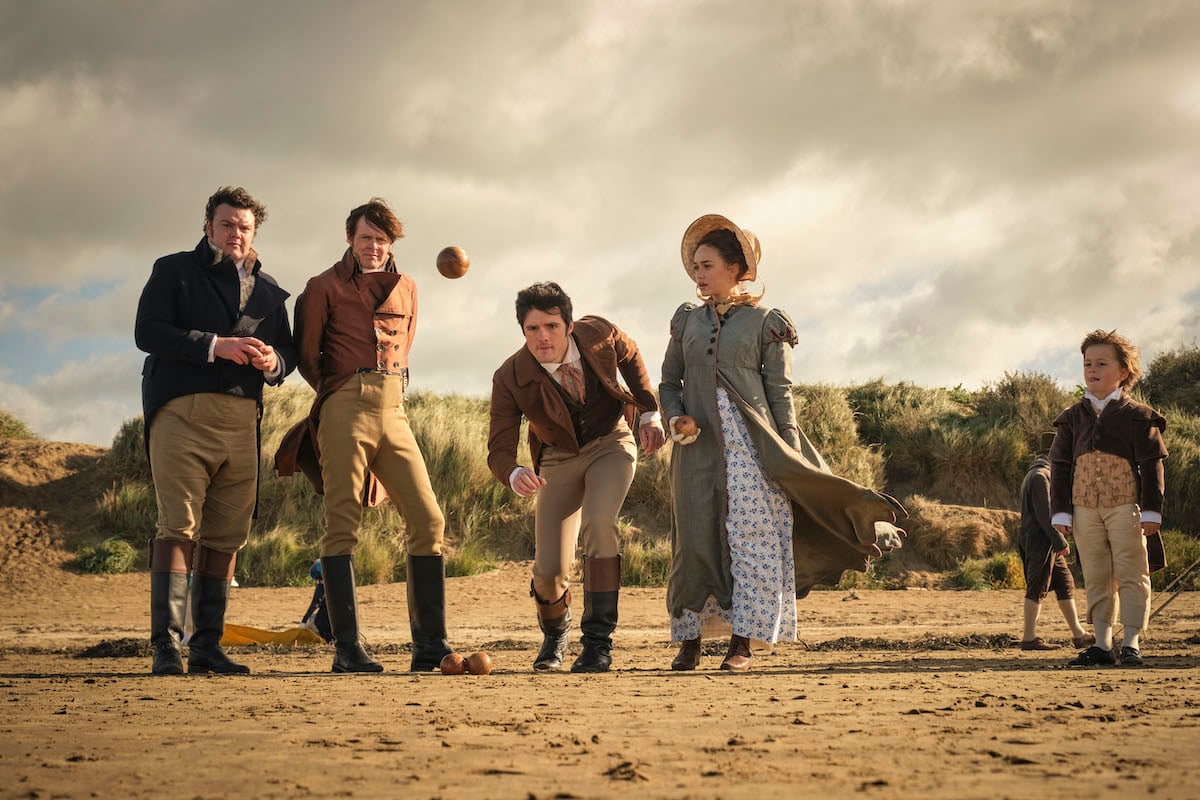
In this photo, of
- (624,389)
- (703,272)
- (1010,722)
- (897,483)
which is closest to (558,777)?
(1010,722)

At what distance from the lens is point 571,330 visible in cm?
634

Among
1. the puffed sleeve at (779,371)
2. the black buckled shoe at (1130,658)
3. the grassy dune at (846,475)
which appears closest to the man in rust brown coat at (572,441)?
the puffed sleeve at (779,371)

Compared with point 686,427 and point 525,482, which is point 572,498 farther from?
point 686,427

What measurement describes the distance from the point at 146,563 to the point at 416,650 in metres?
10.2

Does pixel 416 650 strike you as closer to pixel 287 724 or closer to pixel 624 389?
pixel 624 389

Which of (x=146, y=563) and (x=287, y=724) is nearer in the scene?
(x=287, y=724)

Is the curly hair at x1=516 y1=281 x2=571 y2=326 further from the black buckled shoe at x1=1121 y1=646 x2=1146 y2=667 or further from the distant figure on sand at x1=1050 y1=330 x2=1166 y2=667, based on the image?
the black buckled shoe at x1=1121 y1=646 x2=1146 y2=667

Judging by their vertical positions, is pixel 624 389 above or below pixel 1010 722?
above

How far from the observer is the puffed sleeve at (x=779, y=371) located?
6.23m

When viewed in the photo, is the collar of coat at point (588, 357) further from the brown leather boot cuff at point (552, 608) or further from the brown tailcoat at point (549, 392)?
the brown leather boot cuff at point (552, 608)

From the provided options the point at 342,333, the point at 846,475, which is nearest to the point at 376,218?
the point at 342,333

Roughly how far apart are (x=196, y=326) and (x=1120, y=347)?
5333 mm

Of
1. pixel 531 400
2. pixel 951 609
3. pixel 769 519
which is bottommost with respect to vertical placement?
pixel 951 609

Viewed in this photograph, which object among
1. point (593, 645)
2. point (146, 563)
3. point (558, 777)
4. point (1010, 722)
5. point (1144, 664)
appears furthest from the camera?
point (146, 563)
